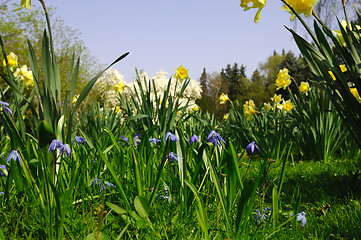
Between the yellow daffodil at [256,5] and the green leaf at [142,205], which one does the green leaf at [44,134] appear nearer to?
the green leaf at [142,205]

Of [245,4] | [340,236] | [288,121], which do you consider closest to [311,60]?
[245,4]

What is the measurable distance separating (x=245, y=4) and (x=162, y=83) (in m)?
12.7

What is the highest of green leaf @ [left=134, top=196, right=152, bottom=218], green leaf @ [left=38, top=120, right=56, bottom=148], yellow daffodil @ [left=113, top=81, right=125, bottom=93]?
yellow daffodil @ [left=113, top=81, right=125, bottom=93]

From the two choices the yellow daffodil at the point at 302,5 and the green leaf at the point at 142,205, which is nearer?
the green leaf at the point at 142,205

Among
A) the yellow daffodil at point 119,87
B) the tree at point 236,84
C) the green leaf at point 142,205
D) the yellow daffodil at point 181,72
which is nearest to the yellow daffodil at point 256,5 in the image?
the green leaf at point 142,205

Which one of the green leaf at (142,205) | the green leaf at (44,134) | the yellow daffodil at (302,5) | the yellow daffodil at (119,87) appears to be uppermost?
the yellow daffodil at (302,5)

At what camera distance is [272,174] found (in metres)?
2.76

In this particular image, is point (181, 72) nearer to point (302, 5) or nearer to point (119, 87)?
point (119, 87)

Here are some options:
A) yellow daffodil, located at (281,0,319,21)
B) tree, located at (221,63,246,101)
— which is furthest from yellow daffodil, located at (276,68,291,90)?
tree, located at (221,63,246,101)

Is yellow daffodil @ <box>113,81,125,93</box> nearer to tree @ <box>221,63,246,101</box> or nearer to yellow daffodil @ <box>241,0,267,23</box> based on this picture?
yellow daffodil @ <box>241,0,267,23</box>

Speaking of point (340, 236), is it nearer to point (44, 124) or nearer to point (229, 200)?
point (229, 200)

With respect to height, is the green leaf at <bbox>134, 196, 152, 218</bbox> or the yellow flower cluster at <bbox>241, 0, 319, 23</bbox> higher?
the yellow flower cluster at <bbox>241, 0, 319, 23</bbox>

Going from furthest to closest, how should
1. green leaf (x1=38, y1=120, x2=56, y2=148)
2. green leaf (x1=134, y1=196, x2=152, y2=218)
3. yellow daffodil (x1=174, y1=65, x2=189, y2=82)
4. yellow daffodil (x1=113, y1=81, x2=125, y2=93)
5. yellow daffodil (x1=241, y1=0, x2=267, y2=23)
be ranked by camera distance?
yellow daffodil (x1=113, y1=81, x2=125, y2=93), yellow daffodil (x1=174, y1=65, x2=189, y2=82), yellow daffodil (x1=241, y1=0, x2=267, y2=23), green leaf (x1=134, y1=196, x2=152, y2=218), green leaf (x1=38, y1=120, x2=56, y2=148)

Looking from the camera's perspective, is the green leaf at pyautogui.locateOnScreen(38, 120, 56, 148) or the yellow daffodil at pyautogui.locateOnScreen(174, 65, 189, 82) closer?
the green leaf at pyautogui.locateOnScreen(38, 120, 56, 148)
